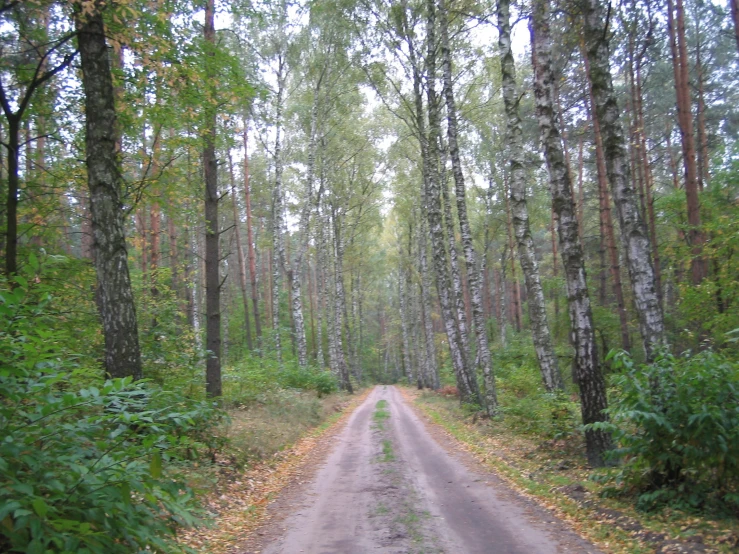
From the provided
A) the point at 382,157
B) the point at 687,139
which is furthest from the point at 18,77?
the point at 382,157

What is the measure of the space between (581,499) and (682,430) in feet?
6.29

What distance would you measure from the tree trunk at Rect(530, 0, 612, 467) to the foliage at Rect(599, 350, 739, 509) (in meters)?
1.82

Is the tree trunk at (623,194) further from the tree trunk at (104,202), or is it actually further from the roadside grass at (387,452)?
the tree trunk at (104,202)

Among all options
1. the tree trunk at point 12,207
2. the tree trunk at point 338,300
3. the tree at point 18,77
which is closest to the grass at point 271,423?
the tree trunk at point 12,207

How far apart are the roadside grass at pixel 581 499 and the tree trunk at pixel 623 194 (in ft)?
7.20

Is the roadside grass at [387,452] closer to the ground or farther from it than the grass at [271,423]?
closer to the ground

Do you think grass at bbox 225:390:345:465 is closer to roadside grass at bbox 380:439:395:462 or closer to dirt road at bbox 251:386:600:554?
dirt road at bbox 251:386:600:554

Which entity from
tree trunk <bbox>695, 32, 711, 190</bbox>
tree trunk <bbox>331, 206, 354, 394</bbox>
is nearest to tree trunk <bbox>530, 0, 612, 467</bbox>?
tree trunk <bbox>695, 32, 711, 190</bbox>

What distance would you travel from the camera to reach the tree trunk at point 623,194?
24.1ft

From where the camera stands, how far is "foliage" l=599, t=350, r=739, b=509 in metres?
5.51

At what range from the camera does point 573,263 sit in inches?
349

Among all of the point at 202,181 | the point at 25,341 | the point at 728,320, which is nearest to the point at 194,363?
the point at 202,181

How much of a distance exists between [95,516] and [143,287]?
9263mm

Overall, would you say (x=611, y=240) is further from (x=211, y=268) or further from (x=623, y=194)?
(x=211, y=268)
